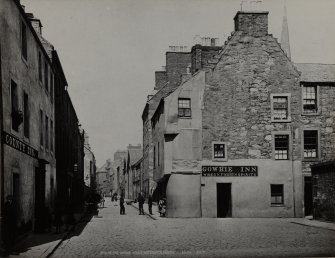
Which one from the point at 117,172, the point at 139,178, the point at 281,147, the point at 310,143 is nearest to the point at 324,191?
the point at 281,147

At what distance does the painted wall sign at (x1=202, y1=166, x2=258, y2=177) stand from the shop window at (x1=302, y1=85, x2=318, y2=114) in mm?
5311

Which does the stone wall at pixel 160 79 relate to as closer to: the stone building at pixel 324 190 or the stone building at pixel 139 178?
the stone building at pixel 139 178

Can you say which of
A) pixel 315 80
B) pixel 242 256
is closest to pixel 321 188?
pixel 315 80

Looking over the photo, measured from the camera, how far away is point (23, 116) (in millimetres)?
17109

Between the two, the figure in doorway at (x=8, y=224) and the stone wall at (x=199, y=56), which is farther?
the stone wall at (x=199, y=56)

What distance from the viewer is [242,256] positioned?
1254 cm

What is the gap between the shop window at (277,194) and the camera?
29516 mm

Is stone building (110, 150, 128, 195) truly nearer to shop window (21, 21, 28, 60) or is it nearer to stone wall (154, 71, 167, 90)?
stone wall (154, 71, 167, 90)

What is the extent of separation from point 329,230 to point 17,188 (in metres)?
12.4

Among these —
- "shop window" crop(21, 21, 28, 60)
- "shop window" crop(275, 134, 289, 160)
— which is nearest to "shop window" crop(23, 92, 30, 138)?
"shop window" crop(21, 21, 28, 60)

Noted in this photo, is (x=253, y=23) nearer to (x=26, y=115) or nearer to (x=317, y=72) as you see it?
(x=317, y=72)

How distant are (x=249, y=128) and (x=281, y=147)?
235 cm

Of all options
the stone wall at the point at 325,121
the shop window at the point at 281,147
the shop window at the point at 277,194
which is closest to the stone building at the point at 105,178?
the shop window at the point at 277,194

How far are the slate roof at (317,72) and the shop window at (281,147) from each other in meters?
3.90
